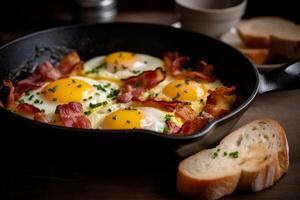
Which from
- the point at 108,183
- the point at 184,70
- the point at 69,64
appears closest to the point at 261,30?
the point at 184,70

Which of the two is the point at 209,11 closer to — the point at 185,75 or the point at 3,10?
the point at 185,75

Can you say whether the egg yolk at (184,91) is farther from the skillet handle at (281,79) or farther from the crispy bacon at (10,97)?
the crispy bacon at (10,97)

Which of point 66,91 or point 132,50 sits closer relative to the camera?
point 66,91

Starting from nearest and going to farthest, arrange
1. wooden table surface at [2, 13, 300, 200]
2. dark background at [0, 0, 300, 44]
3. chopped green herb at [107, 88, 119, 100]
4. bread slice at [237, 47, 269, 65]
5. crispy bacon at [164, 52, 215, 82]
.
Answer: wooden table surface at [2, 13, 300, 200]
chopped green herb at [107, 88, 119, 100]
crispy bacon at [164, 52, 215, 82]
bread slice at [237, 47, 269, 65]
dark background at [0, 0, 300, 44]

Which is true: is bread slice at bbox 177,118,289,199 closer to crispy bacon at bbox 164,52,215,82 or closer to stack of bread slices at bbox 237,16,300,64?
→ crispy bacon at bbox 164,52,215,82

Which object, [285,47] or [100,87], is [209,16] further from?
[100,87]

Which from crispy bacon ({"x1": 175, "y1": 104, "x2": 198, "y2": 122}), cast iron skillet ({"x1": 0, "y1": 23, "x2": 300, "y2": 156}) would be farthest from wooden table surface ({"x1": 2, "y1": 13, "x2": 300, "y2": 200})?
crispy bacon ({"x1": 175, "y1": 104, "x2": 198, "y2": 122})

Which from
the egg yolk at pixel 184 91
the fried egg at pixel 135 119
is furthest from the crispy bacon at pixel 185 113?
the egg yolk at pixel 184 91
